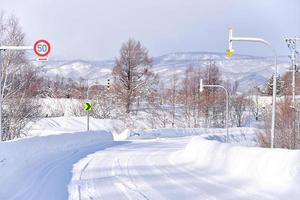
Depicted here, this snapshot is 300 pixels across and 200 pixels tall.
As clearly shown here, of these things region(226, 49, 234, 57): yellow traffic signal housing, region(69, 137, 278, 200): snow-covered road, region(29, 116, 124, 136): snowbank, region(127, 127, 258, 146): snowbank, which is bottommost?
region(127, 127, 258, 146): snowbank

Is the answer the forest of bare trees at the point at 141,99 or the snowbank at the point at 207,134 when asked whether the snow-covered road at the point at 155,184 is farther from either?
the snowbank at the point at 207,134

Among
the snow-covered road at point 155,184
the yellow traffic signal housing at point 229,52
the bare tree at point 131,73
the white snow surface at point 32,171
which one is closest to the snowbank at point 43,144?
the white snow surface at point 32,171

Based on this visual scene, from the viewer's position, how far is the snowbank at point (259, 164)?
533 inches

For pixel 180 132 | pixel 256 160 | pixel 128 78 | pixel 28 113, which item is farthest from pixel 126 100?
pixel 256 160

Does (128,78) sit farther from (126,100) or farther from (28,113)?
(28,113)

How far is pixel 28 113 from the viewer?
46.9m

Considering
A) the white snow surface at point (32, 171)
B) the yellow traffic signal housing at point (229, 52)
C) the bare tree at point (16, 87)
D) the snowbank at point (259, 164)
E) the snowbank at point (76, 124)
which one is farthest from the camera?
the snowbank at point (76, 124)

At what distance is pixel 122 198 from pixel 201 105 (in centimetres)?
8349

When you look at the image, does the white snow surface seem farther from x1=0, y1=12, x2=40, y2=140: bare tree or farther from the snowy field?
x1=0, y1=12, x2=40, y2=140: bare tree

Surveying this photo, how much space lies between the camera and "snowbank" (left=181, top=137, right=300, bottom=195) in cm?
1354

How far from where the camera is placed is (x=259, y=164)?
627 inches

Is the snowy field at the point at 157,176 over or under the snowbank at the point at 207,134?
over

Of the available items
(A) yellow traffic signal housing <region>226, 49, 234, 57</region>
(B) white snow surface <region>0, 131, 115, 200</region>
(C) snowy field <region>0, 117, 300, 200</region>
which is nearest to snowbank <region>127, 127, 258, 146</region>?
(B) white snow surface <region>0, 131, 115, 200</region>

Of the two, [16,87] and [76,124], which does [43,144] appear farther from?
[76,124]
